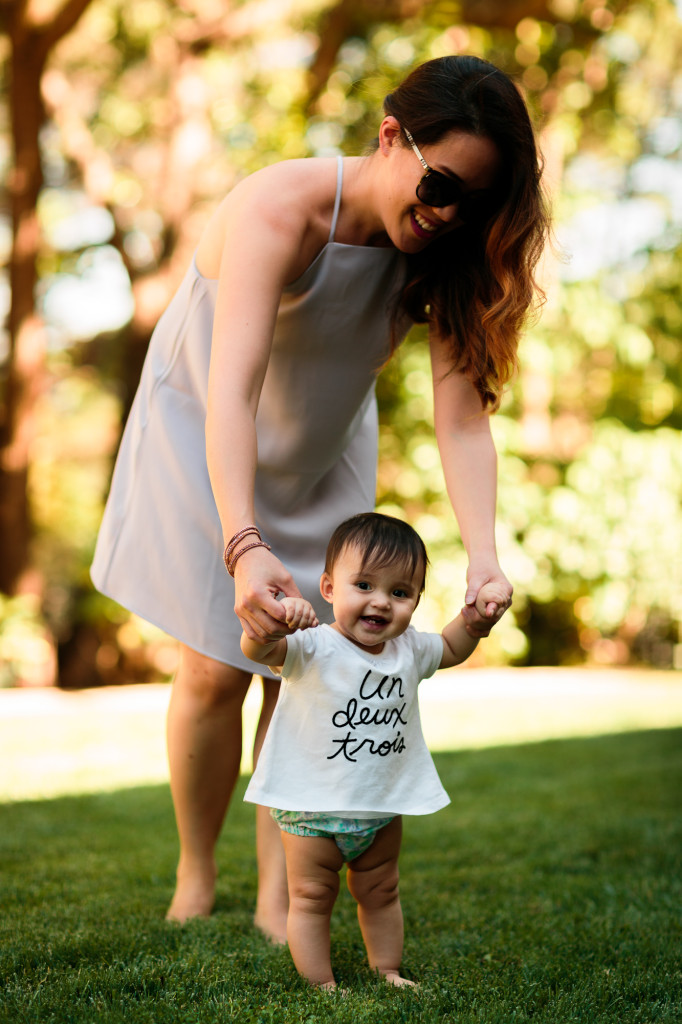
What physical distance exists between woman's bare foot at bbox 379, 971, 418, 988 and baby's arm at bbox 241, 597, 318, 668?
2.26 ft

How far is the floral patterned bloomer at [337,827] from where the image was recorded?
1913mm

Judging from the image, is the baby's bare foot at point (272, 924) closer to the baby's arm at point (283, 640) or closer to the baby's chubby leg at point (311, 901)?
the baby's chubby leg at point (311, 901)

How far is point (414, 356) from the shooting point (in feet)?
33.2

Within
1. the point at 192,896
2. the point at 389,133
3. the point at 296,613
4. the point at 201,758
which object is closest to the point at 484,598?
the point at 296,613

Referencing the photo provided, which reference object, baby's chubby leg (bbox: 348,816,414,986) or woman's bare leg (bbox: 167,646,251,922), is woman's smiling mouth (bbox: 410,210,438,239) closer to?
woman's bare leg (bbox: 167,646,251,922)

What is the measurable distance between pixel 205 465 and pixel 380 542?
589 mm

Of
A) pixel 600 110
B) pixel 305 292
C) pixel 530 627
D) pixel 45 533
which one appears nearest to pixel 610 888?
pixel 305 292

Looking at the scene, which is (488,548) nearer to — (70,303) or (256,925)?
(256,925)

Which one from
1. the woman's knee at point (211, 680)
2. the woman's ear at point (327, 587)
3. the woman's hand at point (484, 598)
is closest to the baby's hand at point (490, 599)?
the woman's hand at point (484, 598)

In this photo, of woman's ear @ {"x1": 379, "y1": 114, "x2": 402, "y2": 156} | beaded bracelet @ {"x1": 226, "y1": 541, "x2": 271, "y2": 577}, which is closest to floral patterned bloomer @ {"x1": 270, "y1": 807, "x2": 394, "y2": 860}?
beaded bracelet @ {"x1": 226, "y1": 541, "x2": 271, "y2": 577}

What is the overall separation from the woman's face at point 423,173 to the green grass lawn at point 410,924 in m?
1.51

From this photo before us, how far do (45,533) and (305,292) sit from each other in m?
16.8

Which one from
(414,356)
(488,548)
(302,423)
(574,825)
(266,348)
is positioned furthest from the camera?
(414,356)

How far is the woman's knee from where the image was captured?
7.70ft
